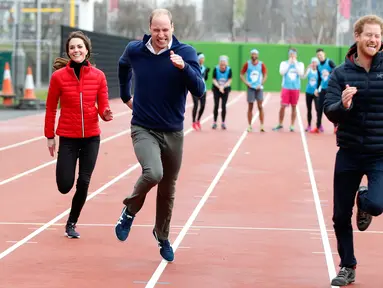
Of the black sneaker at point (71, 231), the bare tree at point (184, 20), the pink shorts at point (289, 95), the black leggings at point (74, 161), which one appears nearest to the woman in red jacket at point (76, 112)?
the black leggings at point (74, 161)

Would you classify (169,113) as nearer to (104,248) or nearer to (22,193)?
(104,248)

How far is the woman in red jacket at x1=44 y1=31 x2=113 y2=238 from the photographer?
9.95 meters

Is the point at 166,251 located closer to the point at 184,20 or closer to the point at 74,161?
the point at 74,161

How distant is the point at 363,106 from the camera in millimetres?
7859

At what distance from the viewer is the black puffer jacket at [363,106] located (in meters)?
7.84

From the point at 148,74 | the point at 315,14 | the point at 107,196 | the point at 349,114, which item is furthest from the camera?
the point at 315,14

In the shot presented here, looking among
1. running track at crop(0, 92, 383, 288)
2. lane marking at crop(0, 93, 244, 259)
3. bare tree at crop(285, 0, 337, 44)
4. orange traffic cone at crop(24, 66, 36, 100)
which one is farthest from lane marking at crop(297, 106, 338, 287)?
bare tree at crop(285, 0, 337, 44)

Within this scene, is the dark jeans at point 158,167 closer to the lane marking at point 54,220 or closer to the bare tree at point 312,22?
the lane marking at point 54,220

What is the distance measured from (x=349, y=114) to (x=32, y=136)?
1514cm

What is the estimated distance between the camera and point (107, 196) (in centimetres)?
1327

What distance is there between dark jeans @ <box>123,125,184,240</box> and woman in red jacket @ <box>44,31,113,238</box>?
1.23 m

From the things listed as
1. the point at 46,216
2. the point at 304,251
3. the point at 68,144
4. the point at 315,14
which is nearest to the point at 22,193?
the point at 46,216

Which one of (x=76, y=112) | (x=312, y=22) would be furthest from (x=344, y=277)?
(x=312, y=22)

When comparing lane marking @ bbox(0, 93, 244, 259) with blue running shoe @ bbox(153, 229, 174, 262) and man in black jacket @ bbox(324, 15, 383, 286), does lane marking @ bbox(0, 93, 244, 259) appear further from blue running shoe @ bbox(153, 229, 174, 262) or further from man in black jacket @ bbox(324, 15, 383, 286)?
man in black jacket @ bbox(324, 15, 383, 286)
